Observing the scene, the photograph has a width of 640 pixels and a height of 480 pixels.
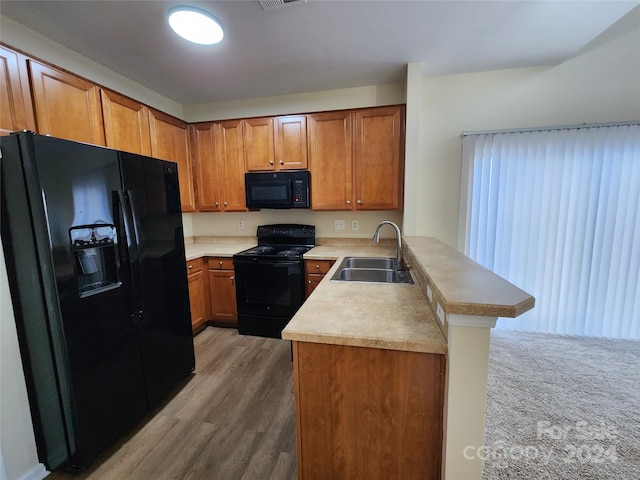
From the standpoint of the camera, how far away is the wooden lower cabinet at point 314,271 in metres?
2.58

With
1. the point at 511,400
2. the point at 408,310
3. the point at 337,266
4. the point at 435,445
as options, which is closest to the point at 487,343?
the point at 408,310

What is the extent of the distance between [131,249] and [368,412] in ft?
5.14

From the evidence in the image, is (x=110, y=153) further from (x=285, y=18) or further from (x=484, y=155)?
(x=484, y=155)

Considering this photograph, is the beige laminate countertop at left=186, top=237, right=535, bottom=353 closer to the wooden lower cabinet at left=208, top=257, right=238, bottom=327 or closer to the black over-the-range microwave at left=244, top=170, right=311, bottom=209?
the black over-the-range microwave at left=244, top=170, right=311, bottom=209

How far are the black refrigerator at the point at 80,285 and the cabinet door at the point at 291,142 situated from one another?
54.5 inches

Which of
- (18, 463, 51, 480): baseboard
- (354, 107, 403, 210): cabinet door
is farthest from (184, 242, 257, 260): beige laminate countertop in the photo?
(18, 463, 51, 480): baseboard

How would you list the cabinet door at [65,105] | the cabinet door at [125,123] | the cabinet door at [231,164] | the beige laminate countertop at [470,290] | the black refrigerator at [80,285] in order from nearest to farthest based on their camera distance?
1. the beige laminate countertop at [470,290]
2. the black refrigerator at [80,285]
3. the cabinet door at [65,105]
4. the cabinet door at [125,123]
5. the cabinet door at [231,164]

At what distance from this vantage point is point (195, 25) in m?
1.64

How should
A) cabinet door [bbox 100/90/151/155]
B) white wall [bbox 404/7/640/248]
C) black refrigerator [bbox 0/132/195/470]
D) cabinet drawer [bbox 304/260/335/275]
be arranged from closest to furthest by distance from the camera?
black refrigerator [bbox 0/132/195/470]
cabinet door [bbox 100/90/151/155]
white wall [bbox 404/7/640/248]
cabinet drawer [bbox 304/260/335/275]

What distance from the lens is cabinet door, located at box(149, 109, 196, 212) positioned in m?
2.59

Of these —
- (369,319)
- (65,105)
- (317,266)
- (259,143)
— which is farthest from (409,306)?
(65,105)

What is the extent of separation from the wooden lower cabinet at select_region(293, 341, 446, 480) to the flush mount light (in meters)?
1.96

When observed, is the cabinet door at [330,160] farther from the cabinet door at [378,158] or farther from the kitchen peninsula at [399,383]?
the kitchen peninsula at [399,383]

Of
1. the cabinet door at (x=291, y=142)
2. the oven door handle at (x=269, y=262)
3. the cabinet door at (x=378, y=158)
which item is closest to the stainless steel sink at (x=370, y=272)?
the oven door handle at (x=269, y=262)
